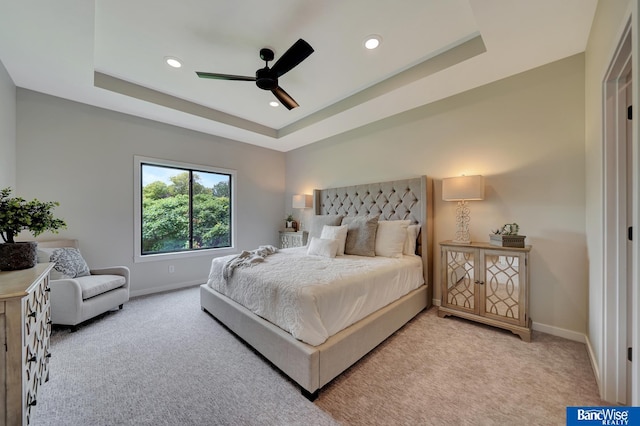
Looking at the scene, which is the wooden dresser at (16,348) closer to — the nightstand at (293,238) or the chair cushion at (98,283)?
the chair cushion at (98,283)

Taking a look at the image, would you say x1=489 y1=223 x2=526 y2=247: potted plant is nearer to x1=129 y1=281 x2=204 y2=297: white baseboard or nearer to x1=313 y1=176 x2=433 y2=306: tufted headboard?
x1=313 y1=176 x2=433 y2=306: tufted headboard

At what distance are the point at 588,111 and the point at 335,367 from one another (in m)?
3.24

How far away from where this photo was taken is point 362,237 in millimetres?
3262

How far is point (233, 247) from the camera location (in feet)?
15.9

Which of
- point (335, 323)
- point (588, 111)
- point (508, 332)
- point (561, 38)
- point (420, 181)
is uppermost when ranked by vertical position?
point (561, 38)

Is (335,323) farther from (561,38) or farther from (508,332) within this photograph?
(561,38)

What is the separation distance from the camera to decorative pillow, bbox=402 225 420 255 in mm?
3211

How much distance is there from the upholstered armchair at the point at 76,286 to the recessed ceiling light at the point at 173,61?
264 centimetres

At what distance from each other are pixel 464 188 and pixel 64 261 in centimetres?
488

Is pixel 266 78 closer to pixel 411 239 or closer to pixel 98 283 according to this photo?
pixel 411 239

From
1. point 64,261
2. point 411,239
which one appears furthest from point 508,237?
point 64,261

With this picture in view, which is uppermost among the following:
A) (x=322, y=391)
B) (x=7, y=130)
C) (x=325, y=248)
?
(x=7, y=130)

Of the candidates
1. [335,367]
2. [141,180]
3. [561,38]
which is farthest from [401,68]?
[141,180]

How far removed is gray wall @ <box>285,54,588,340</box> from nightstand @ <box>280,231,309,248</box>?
8.11 feet
